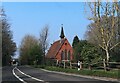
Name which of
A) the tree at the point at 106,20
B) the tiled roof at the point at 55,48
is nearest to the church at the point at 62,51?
the tiled roof at the point at 55,48

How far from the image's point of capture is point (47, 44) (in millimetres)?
95688

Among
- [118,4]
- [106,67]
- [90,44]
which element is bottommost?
[106,67]

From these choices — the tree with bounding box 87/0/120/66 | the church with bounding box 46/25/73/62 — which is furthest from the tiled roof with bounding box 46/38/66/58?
the tree with bounding box 87/0/120/66

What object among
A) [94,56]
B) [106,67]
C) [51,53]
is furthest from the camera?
[51,53]

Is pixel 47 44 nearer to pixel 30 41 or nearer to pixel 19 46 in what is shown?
pixel 30 41

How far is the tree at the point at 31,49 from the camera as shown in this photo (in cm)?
9606

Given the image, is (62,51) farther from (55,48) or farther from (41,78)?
(41,78)

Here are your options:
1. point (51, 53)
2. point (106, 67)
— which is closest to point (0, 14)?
point (106, 67)

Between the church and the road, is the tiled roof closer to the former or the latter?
the church

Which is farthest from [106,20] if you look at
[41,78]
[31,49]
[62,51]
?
[62,51]

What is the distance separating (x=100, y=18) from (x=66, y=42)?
71863 mm

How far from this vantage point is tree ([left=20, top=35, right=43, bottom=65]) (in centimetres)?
9606

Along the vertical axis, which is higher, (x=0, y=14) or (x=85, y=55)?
(x=0, y=14)

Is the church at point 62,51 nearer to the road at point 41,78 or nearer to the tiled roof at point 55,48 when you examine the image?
the tiled roof at point 55,48
